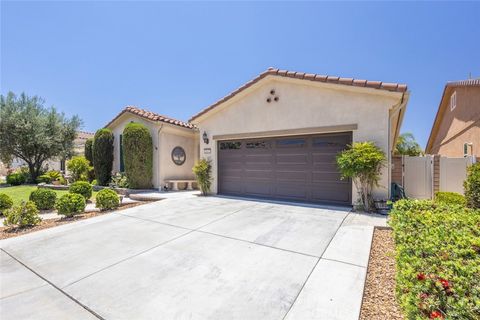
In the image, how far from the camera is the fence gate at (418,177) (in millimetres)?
8789

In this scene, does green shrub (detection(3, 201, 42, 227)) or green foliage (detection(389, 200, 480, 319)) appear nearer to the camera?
green foliage (detection(389, 200, 480, 319))

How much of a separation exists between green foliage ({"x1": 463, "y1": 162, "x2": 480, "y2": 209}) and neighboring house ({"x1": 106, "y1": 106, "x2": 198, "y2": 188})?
13194 mm

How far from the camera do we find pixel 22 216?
6605 mm

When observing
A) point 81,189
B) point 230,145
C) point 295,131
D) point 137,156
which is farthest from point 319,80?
point 81,189

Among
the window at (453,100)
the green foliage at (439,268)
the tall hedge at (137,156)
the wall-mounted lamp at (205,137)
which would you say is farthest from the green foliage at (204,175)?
the window at (453,100)

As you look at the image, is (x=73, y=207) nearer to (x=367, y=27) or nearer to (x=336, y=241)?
(x=336, y=241)

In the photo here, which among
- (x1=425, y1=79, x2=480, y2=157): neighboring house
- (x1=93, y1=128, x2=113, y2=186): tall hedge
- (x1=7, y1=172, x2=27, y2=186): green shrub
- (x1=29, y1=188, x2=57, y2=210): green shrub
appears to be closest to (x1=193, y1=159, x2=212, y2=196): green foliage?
(x1=29, y1=188, x2=57, y2=210): green shrub

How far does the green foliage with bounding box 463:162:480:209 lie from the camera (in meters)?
6.56

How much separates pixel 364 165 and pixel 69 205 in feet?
32.7

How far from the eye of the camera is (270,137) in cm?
961

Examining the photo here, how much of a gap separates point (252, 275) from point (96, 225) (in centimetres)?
549

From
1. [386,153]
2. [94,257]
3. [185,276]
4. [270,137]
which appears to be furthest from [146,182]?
[386,153]

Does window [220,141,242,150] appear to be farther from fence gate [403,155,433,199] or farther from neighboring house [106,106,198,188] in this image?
fence gate [403,155,433,199]

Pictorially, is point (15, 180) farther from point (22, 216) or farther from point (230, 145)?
point (230, 145)
